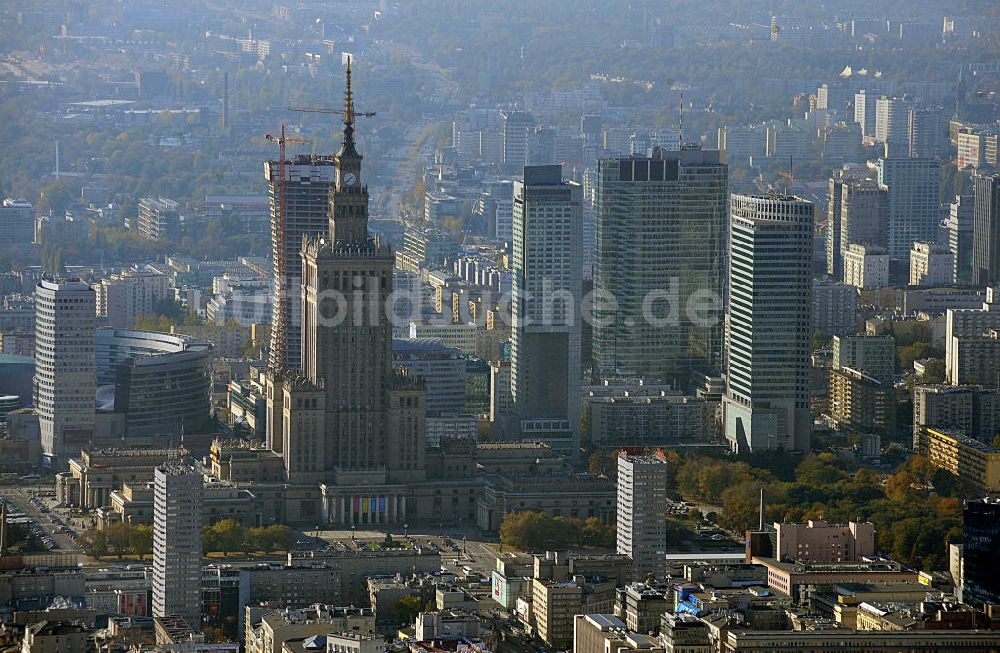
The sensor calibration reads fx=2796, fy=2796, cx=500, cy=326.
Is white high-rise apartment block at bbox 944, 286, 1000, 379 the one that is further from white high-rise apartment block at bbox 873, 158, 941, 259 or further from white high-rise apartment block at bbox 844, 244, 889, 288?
white high-rise apartment block at bbox 873, 158, 941, 259

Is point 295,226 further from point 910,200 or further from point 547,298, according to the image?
point 910,200

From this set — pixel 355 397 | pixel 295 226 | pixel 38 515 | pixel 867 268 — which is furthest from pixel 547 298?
pixel 867 268

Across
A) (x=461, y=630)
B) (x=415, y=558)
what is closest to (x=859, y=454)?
(x=415, y=558)

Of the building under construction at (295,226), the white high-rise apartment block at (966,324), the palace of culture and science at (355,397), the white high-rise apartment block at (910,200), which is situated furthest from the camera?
the white high-rise apartment block at (910,200)

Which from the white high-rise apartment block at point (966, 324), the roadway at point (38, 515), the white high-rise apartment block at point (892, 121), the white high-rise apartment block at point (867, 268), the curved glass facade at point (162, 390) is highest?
the white high-rise apartment block at point (892, 121)

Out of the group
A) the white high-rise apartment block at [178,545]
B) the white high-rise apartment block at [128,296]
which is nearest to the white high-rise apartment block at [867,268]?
the white high-rise apartment block at [128,296]

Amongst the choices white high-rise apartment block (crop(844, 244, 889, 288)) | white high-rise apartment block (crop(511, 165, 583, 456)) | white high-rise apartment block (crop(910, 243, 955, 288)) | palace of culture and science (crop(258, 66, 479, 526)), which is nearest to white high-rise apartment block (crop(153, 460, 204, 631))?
palace of culture and science (crop(258, 66, 479, 526))

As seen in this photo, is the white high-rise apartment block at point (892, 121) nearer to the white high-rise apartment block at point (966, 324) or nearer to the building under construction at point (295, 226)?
→ the white high-rise apartment block at point (966, 324)
